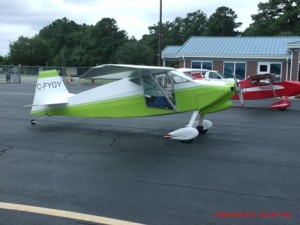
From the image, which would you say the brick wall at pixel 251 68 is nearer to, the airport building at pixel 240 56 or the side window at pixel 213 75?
the airport building at pixel 240 56

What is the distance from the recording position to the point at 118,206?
4.99m

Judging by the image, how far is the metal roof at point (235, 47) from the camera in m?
33.3

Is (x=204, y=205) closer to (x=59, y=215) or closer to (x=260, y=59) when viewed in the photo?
(x=59, y=215)

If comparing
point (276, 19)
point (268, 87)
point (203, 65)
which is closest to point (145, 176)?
point (268, 87)

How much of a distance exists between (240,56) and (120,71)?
84.1 ft

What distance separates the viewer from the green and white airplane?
9602 millimetres

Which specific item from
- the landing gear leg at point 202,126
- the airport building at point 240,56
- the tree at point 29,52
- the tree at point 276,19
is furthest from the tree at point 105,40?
the landing gear leg at point 202,126

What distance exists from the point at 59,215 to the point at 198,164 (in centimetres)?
337

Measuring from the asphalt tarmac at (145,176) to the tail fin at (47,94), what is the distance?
2.20ft

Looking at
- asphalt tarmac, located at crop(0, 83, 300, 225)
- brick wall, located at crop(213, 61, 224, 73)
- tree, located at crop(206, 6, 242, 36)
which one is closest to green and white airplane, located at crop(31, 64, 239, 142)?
asphalt tarmac, located at crop(0, 83, 300, 225)

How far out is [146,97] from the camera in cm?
1030

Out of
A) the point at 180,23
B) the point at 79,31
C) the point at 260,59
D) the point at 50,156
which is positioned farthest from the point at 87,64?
the point at 50,156

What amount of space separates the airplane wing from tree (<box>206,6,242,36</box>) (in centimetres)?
7829

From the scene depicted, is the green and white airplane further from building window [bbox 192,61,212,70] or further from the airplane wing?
building window [bbox 192,61,212,70]
